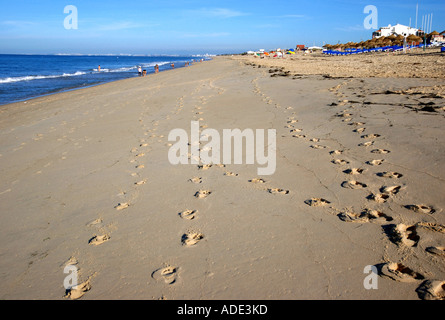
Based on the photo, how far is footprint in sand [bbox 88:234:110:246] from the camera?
8.52 ft

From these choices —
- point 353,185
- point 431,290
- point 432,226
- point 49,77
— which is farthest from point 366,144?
point 49,77

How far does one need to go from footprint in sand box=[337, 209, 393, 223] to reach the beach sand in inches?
0.7

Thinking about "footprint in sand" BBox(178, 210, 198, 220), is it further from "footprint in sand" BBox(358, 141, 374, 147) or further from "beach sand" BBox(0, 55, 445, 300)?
"footprint in sand" BBox(358, 141, 374, 147)

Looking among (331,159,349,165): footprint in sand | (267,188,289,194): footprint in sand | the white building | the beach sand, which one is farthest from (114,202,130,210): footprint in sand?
the white building

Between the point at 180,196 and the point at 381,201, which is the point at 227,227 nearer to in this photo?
the point at 180,196

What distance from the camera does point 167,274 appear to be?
2.13 meters

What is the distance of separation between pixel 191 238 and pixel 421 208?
2209 mm

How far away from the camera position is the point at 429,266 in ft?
6.36

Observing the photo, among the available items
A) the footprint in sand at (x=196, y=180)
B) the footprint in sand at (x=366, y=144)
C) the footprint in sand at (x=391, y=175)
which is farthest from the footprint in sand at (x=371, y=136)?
the footprint in sand at (x=196, y=180)

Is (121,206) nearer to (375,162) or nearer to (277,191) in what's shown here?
(277,191)

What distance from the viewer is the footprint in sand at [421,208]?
101 inches

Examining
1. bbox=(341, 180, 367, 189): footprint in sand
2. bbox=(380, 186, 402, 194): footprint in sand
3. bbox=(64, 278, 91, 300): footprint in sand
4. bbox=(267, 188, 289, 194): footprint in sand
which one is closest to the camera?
bbox=(64, 278, 91, 300): footprint in sand

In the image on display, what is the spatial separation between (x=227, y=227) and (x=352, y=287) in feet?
3.87
